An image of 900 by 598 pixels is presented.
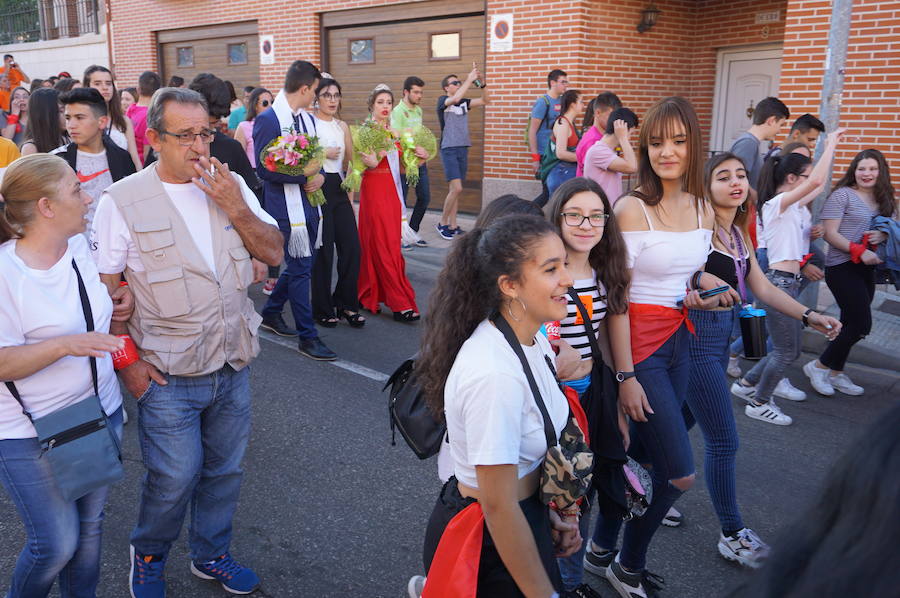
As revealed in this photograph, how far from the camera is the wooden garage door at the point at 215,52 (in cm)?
1571

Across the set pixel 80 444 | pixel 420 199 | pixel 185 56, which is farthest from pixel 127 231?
pixel 185 56

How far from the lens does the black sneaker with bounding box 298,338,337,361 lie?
633 cm

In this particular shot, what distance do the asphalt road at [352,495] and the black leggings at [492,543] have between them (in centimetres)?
103

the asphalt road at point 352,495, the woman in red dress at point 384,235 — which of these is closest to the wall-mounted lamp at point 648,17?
the woman in red dress at point 384,235

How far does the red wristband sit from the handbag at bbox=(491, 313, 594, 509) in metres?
1.45

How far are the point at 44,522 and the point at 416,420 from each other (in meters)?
1.33

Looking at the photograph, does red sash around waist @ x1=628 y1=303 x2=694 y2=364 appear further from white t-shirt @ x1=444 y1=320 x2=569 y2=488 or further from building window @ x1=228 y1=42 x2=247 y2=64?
building window @ x1=228 y1=42 x2=247 y2=64

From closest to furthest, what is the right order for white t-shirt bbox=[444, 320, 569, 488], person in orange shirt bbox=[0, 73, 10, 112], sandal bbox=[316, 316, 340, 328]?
white t-shirt bbox=[444, 320, 569, 488]
sandal bbox=[316, 316, 340, 328]
person in orange shirt bbox=[0, 73, 10, 112]

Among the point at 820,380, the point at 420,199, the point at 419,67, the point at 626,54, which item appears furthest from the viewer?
the point at 419,67

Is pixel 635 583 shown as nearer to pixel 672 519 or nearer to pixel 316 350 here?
pixel 672 519

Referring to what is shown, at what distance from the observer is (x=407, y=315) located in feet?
24.7

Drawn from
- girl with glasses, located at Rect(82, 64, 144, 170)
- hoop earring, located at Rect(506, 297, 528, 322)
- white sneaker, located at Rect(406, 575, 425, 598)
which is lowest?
white sneaker, located at Rect(406, 575, 425, 598)

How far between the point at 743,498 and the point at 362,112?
11.2 metres

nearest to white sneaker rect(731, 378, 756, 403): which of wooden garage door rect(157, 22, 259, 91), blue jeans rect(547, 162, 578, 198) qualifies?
blue jeans rect(547, 162, 578, 198)
